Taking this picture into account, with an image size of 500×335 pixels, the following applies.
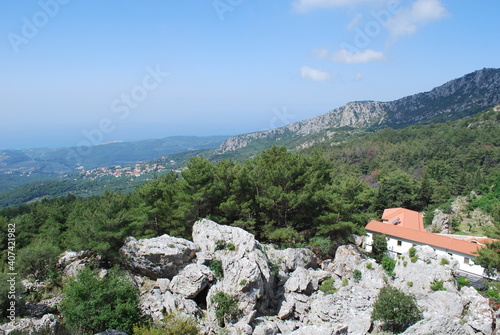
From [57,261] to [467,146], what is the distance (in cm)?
10405

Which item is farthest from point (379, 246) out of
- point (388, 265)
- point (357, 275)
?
point (357, 275)

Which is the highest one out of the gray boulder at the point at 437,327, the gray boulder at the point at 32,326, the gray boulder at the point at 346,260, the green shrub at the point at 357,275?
the gray boulder at the point at 32,326

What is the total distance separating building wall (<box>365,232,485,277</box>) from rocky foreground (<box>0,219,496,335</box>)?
743 centimetres

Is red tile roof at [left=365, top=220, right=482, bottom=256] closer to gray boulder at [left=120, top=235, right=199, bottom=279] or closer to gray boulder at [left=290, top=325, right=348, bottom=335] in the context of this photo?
gray boulder at [left=290, top=325, right=348, bottom=335]

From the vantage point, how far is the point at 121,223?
19.8 meters

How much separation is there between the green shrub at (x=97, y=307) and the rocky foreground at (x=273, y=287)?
102cm

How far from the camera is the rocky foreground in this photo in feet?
49.0

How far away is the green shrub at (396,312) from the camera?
14648 mm

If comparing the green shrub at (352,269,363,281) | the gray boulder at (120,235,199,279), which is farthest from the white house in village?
the gray boulder at (120,235,199,279)

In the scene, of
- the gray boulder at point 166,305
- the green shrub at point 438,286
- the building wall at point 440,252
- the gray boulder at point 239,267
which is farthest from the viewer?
the building wall at point 440,252

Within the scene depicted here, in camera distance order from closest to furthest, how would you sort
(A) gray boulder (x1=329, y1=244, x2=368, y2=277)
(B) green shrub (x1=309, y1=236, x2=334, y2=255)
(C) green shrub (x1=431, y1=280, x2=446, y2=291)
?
(C) green shrub (x1=431, y1=280, x2=446, y2=291) < (A) gray boulder (x1=329, y1=244, x2=368, y2=277) < (B) green shrub (x1=309, y1=236, x2=334, y2=255)

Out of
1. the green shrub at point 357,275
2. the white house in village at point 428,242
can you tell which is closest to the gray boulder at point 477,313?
the green shrub at point 357,275

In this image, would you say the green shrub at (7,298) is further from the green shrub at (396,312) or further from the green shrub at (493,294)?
the green shrub at (493,294)

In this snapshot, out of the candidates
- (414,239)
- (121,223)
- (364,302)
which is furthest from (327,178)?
(121,223)
